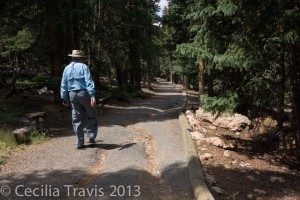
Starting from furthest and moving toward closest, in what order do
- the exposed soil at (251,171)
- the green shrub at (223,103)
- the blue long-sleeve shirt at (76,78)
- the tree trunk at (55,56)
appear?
the tree trunk at (55,56) → the green shrub at (223,103) → the blue long-sleeve shirt at (76,78) → the exposed soil at (251,171)

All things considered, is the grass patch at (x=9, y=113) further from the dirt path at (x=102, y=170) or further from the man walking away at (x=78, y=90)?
the man walking away at (x=78, y=90)

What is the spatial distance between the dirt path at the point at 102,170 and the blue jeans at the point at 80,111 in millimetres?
438

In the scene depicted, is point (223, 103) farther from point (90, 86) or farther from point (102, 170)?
point (102, 170)

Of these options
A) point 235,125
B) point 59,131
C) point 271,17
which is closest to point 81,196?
point 59,131

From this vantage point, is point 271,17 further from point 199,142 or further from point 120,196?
point 120,196

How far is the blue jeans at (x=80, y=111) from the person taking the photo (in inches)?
301

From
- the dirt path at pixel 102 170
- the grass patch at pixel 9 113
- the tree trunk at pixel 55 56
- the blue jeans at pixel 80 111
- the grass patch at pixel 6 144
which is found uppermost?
the tree trunk at pixel 55 56

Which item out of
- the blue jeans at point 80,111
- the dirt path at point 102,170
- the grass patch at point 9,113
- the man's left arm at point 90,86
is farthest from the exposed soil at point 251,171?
the grass patch at point 9,113

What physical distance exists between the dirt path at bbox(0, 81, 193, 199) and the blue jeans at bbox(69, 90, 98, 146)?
17.2 inches

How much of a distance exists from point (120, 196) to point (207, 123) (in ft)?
26.6

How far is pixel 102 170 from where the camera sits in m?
6.57

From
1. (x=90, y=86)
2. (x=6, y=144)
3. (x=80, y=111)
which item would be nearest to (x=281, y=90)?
(x=90, y=86)

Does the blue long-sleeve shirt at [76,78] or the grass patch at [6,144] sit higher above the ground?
the blue long-sleeve shirt at [76,78]

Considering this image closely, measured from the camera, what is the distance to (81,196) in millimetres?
5359
